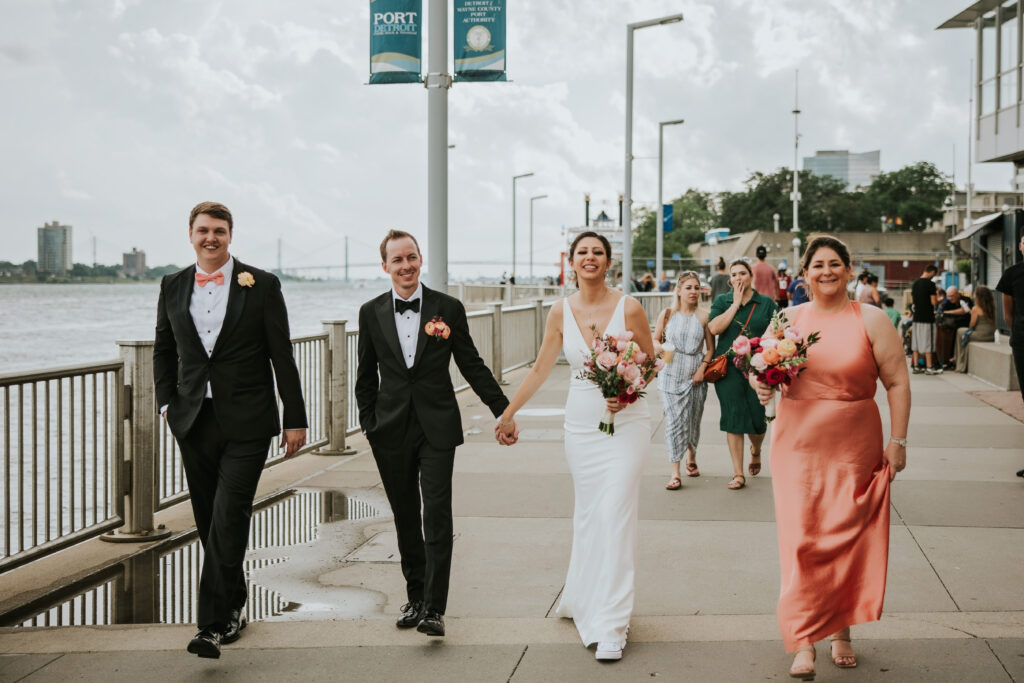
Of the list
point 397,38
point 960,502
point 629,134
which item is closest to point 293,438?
point 960,502

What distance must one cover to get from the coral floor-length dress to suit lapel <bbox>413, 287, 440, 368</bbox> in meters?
1.68

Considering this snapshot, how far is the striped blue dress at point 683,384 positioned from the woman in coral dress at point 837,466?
4.15m

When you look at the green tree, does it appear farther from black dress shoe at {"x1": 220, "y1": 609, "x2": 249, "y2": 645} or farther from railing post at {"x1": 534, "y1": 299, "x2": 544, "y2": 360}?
black dress shoe at {"x1": 220, "y1": 609, "x2": 249, "y2": 645}

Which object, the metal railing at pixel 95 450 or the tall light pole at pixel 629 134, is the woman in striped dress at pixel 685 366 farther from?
the tall light pole at pixel 629 134

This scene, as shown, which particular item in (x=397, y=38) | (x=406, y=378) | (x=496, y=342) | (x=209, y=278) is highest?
(x=397, y=38)

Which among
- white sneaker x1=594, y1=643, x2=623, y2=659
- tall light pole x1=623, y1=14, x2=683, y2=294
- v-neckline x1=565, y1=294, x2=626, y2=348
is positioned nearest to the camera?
white sneaker x1=594, y1=643, x2=623, y2=659

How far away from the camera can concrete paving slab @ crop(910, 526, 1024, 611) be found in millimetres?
5691

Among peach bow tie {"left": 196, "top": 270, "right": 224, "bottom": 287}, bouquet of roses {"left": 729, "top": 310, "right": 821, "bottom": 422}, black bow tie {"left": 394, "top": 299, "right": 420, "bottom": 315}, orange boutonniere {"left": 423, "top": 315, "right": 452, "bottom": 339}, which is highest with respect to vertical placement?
peach bow tie {"left": 196, "top": 270, "right": 224, "bottom": 287}

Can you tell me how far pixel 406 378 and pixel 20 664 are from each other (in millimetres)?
2110

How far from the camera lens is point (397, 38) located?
991 centimetres

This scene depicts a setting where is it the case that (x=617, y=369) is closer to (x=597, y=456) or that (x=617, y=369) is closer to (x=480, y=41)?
(x=597, y=456)

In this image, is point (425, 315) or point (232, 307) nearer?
point (232, 307)

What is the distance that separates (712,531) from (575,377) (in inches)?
94.5

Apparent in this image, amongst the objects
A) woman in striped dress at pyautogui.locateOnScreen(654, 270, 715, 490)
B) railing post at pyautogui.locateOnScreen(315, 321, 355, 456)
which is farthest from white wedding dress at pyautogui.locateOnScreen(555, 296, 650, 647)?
railing post at pyautogui.locateOnScreen(315, 321, 355, 456)
